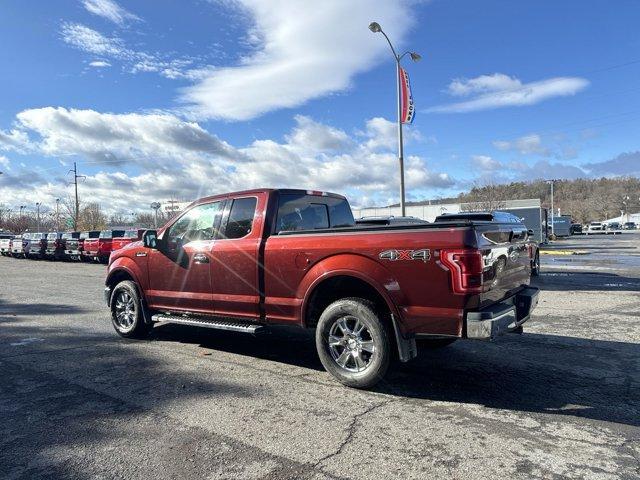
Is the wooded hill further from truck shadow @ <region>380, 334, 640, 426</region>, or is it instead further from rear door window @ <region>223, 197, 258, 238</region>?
rear door window @ <region>223, 197, 258, 238</region>

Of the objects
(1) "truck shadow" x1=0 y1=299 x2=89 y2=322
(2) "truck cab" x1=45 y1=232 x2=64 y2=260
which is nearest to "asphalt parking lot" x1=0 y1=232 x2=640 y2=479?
(1) "truck shadow" x1=0 y1=299 x2=89 y2=322

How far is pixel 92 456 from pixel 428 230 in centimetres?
315

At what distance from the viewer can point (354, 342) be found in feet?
16.0

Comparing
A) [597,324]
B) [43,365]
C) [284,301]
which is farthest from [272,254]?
[597,324]

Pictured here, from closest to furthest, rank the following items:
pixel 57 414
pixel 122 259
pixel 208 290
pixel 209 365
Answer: pixel 57 414 < pixel 209 365 < pixel 208 290 < pixel 122 259

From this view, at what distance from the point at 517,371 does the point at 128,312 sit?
5.34m

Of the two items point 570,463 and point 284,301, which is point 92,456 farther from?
point 570,463

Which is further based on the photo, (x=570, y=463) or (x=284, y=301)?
(x=284, y=301)

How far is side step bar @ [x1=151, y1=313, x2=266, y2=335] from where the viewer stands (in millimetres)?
5594

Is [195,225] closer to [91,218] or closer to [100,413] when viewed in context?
[100,413]

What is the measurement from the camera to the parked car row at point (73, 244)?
26.8 m

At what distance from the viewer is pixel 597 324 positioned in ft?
25.5

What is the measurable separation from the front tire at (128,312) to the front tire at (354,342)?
3292mm

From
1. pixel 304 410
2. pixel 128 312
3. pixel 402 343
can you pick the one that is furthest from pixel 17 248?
pixel 402 343
